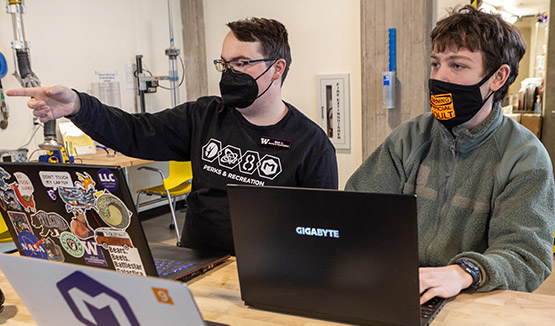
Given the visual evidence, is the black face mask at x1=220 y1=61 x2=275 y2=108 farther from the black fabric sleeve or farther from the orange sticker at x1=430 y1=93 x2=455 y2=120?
the orange sticker at x1=430 y1=93 x2=455 y2=120

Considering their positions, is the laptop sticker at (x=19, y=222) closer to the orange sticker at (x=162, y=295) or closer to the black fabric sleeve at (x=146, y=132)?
the black fabric sleeve at (x=146, y=132)

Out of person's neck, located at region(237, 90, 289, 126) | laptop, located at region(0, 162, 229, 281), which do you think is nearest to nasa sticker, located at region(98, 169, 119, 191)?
laptop, located at region(0, 162, 229, 281)

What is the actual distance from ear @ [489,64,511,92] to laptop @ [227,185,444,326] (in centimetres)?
71

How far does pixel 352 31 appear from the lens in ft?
15.0

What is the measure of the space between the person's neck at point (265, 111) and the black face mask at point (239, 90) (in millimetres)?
35

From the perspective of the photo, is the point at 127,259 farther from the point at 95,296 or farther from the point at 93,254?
the point at 95,296

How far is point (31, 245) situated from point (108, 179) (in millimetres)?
382

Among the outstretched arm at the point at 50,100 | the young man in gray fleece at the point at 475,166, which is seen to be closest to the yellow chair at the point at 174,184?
the outstretched arm at the point at 50,100

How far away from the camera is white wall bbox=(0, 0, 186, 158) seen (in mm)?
3883

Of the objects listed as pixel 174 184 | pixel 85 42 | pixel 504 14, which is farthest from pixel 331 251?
pixel 85 42

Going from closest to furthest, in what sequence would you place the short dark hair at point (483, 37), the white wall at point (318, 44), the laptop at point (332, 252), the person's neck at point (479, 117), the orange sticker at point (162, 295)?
the orange sticker at point (162, 295) → the laptop at point (332, 252) → the short dark hair at point (483, 37) → the person's neck at point (479, 117) → the white wall at point (318, 44)

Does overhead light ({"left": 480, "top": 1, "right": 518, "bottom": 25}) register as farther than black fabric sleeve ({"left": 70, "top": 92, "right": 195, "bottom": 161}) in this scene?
No

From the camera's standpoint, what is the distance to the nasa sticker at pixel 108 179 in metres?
1.07

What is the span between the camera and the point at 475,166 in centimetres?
141
